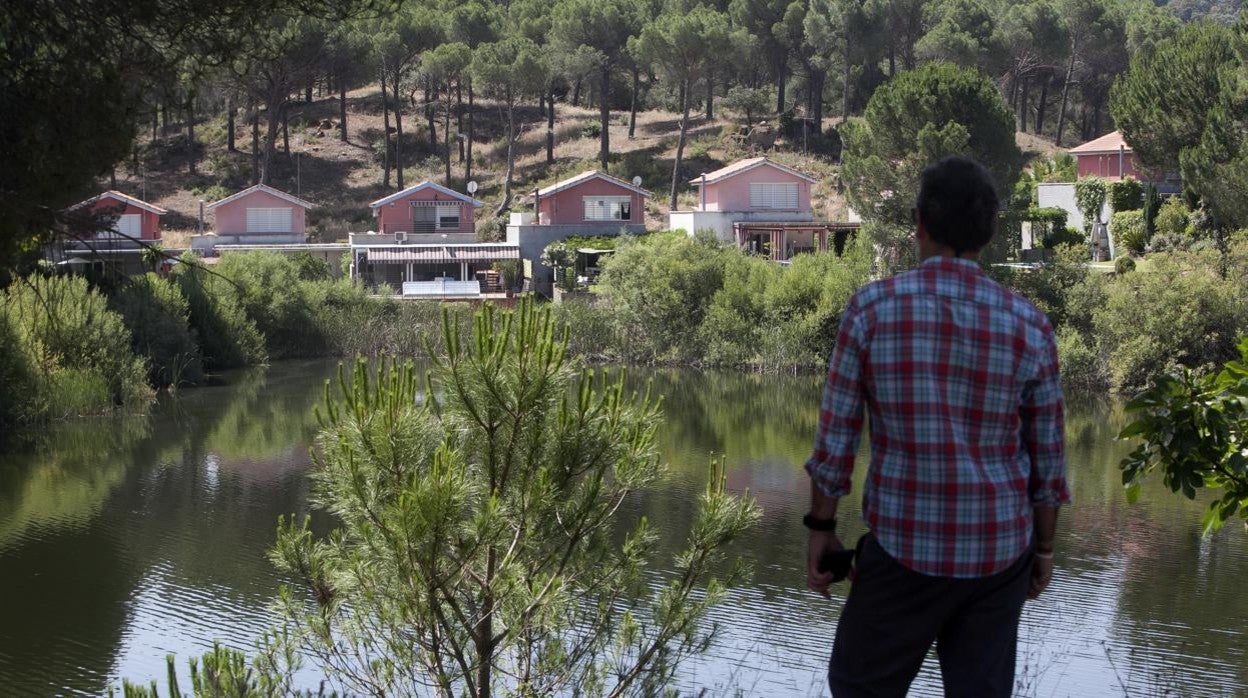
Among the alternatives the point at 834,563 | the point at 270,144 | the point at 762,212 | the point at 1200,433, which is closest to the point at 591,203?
the point at 762,212

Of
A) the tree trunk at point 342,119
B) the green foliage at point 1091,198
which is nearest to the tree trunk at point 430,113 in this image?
the tree trunk at point 342,119

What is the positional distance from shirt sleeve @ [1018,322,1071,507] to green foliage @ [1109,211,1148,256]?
34854 mm

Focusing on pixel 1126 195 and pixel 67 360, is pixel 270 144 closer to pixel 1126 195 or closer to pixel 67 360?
pixel 67 360

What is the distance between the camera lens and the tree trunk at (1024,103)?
190ft

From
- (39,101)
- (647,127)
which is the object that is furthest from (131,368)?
(647,127)

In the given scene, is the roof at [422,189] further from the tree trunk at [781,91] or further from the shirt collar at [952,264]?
the shirt collar at [952,264]

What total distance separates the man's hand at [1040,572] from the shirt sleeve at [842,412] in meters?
0.46

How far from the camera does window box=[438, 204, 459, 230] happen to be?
154 feet

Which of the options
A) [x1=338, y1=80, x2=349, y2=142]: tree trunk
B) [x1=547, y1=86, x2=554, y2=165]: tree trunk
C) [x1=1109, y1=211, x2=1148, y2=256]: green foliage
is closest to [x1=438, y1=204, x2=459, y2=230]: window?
[x1=547, y1=86, x2=554, y2=165]: tree trunk

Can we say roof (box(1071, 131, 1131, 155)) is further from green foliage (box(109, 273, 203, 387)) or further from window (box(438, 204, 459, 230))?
green foliage (box(109, 273, 203, 387))

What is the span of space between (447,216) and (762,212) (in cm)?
1065

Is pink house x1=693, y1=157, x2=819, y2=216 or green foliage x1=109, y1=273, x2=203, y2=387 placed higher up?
pink house x1=693, y1=157, x2=819, y2=216

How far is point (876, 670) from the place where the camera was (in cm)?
304

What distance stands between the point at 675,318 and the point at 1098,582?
2075 cm
